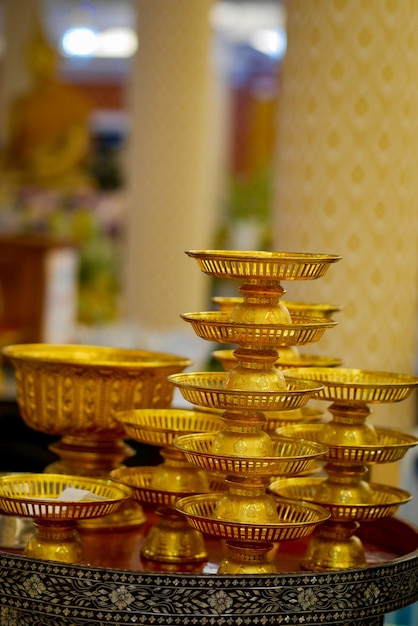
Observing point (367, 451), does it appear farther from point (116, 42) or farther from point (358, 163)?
point (116, 42)

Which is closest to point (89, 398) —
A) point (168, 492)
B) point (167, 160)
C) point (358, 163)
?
point (168, 492)

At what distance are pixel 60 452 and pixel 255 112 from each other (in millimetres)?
14724

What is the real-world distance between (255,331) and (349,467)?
0.30 m

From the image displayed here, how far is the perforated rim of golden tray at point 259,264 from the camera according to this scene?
1277 mm

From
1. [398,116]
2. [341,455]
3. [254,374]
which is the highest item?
[398,116]

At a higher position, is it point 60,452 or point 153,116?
point 153,116

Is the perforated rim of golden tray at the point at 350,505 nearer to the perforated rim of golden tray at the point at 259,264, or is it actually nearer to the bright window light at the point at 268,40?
the perforated rim of golden tray at the point at 259,264

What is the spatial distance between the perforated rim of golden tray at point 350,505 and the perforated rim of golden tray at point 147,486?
0.34 ft

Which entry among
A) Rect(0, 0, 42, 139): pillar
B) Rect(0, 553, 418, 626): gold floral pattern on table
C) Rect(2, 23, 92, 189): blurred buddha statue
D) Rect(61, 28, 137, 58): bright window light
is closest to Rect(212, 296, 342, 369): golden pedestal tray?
Rect(0, 553, 418, 626): gold floral pattern on table

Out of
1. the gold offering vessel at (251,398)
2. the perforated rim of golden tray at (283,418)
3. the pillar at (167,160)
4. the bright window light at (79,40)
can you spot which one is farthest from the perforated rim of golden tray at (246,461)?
the bright window light at (79,40)

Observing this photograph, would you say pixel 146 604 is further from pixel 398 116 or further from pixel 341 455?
pixel 398 116

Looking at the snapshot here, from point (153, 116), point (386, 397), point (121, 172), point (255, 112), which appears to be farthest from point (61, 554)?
point (255, 112)

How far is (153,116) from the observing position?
507cm

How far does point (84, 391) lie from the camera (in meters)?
1.64
